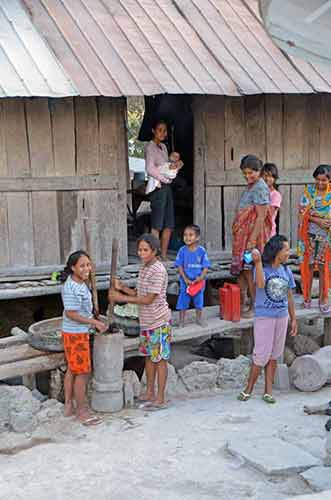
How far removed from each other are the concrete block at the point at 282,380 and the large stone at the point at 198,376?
63 cm

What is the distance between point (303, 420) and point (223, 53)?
4.08 m

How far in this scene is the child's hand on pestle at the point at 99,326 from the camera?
5.50 metres

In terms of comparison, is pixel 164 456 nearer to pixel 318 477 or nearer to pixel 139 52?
pixel 318 477

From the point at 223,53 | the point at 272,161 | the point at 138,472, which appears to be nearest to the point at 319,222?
the point at 272,161

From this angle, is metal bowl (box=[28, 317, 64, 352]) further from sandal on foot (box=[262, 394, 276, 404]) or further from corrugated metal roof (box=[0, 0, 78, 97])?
corrugated metal roof (box=[0, 0, 78, 97])

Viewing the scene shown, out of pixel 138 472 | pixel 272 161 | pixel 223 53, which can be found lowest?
pixel 138 472

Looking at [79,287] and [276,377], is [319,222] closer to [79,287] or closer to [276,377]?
[276,377]

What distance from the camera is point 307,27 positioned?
142 inches

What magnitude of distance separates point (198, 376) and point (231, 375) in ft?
1.11

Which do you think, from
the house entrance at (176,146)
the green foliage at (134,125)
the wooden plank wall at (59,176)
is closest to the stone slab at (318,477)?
the wooden plank wall at (59,176)

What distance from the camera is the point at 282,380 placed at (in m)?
6.54

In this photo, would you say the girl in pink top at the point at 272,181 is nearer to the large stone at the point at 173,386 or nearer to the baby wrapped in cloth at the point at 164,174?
the baby wrapped in cloth at the point at 164,174

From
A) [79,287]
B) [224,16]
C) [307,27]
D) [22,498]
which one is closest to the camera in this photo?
Answer: [307,27]

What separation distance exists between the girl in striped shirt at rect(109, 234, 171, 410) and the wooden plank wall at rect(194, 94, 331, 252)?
7.17ft
